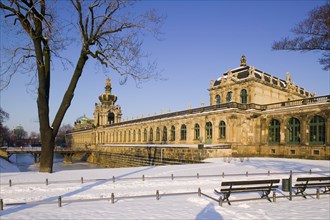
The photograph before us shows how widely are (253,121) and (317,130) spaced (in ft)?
25.0

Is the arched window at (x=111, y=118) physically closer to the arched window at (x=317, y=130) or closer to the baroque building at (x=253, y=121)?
the baroque building at (x=253, y=121)

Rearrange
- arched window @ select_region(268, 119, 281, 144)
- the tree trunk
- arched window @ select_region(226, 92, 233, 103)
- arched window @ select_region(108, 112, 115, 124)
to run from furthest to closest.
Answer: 1. arched window @ select_region(108, 112, 115, 124)
2. arched window @ select_region(226, 92, 233, 103)
3. arched window @ select_region(268, 119, 281, 144)
4. the tree trunk

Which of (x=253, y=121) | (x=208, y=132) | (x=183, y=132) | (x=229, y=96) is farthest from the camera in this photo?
(x=183, y=132)

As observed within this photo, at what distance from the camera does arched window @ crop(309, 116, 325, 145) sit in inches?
1019

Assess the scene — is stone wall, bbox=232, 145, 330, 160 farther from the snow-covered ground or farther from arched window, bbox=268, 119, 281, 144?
the snow-covered ground

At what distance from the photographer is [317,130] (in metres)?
26.3

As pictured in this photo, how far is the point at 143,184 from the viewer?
11.7m

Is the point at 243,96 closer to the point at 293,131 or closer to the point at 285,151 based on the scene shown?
the point at 293,131

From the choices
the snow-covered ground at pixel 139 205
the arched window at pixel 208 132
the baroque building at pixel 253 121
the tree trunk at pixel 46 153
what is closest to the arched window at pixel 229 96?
the baroque building at pixel 253 121

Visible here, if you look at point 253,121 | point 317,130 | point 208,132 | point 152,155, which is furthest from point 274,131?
point 152,155

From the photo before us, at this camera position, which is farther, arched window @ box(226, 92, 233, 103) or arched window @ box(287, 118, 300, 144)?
arched window @ box(226, 92, 233, 103)

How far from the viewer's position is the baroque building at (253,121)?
26.8 metres

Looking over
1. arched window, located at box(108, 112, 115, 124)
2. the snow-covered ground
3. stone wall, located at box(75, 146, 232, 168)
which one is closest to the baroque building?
stone wall, located at box(75, 146, 232, 168)

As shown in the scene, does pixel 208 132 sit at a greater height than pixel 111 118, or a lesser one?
lesser
